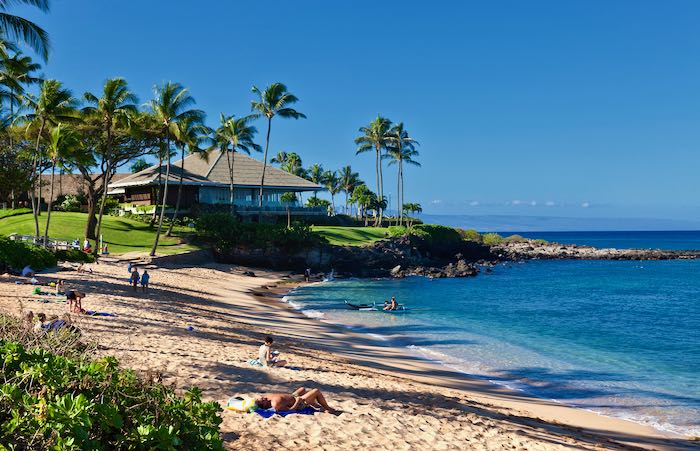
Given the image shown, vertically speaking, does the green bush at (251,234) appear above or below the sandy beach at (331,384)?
above

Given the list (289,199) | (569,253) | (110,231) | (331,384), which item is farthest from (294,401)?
(569,253)

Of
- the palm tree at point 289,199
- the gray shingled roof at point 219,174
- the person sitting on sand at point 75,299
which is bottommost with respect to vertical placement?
the person sitting on sand at point 75,299

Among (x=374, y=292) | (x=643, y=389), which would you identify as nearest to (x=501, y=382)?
(x=643, y=389)

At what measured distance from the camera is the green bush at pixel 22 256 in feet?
78.7

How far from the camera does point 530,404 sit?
48.3ft

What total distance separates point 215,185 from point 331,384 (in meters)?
45.5

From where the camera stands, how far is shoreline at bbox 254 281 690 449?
12906mm

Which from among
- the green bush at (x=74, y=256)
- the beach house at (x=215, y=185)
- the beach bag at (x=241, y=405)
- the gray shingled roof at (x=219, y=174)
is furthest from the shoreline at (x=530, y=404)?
the gray shingled roof at (x=219, y=174)

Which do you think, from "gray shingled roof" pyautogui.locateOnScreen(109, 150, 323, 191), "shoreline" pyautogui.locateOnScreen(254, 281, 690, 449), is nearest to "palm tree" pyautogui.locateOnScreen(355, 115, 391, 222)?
"gray shingled roof" pyautogui.locateOnScreen(109, 150, 323, 191)

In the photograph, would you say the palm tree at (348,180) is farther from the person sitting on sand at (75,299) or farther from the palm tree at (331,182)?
the person sitting on sand at (75,299)

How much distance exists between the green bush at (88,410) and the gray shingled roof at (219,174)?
160 feet

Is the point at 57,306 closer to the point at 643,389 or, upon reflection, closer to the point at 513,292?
the point at 643,389

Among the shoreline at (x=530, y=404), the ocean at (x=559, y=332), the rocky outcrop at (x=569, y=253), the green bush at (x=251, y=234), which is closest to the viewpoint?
the shoreline at (x=530, y=404)

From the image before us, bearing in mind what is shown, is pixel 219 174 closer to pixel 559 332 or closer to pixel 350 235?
pixel 350 235
